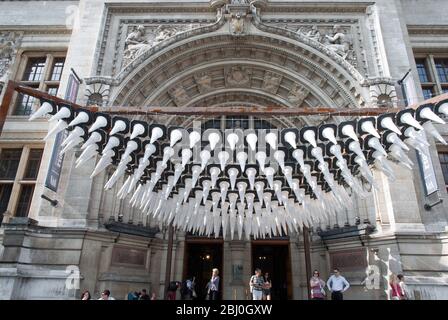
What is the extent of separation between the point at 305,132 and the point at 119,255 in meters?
9.13

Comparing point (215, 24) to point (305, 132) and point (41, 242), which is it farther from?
point (41, 242)

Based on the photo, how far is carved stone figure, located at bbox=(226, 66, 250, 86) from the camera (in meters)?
16.8

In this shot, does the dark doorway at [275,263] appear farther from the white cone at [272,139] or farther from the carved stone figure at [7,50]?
the carved stone figure at [7,50]

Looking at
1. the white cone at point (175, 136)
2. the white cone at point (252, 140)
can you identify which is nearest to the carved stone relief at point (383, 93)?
the white cone at point (252, 140)

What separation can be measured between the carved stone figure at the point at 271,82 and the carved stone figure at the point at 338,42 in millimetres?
2941

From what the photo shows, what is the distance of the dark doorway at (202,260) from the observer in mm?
14398

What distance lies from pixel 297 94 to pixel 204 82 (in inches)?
196

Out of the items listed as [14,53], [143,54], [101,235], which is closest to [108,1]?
[143,54]

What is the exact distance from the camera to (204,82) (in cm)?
1655

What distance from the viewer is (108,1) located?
16547 mm

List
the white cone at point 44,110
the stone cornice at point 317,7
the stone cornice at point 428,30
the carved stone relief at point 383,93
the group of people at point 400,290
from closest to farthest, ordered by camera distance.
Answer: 1. the white cone at point 44,110
2. the group of people at point 400,290
3. the carved stone relief at point 383,93
4. the stone cornice at point 428,30
5. the stone cornice at point 317,7

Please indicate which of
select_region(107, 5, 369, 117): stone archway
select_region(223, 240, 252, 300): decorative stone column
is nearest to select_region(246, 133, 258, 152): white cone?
select_region(223, 240, 252, 300): decorative stone column

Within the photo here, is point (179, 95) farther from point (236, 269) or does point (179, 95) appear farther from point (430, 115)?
point (430, 115)

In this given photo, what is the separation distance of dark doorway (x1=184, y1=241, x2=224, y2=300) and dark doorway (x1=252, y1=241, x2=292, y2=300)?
1.79 meters
